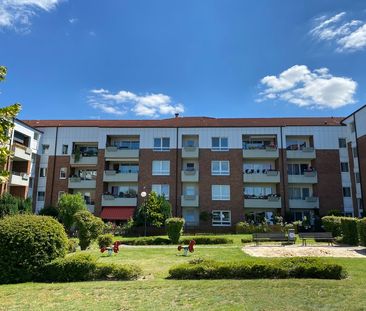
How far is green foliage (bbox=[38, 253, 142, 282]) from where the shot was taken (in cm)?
1224

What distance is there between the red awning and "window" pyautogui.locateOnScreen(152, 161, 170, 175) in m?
5.31

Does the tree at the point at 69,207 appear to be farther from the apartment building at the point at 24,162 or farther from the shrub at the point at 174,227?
the shrub at the point at 174,227

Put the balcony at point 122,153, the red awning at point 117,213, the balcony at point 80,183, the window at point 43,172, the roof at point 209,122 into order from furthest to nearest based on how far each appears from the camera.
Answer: the window at point 43,172 → the roof at point 209,122 → the balcony at point 80,183 → the balcony at point 122,153 → the red awning at point 117,213

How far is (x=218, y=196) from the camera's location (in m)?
42.8

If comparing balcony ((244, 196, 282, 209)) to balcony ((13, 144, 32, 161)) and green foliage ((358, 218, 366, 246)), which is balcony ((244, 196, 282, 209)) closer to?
green foliage ((358, 218, 366, 246))

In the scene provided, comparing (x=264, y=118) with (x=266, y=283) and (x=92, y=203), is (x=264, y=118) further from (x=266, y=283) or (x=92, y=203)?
(x=266, y=283)

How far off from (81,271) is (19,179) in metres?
32.6

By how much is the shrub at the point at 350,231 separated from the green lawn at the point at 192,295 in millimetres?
12366

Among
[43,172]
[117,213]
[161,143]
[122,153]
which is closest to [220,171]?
[161,143]

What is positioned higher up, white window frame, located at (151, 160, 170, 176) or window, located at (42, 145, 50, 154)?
window, located at (42, 145, 50, 154)

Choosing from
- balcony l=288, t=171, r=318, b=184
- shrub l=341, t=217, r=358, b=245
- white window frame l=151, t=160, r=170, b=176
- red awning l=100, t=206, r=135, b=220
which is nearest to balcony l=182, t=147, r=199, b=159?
white window frame l=151, t=160, r=170, b=176

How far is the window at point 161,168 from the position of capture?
44.1 meters

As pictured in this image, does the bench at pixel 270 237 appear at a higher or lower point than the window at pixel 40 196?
lower

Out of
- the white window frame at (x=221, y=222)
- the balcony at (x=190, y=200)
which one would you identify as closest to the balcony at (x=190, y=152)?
the balcony at (x=190, y=200)
